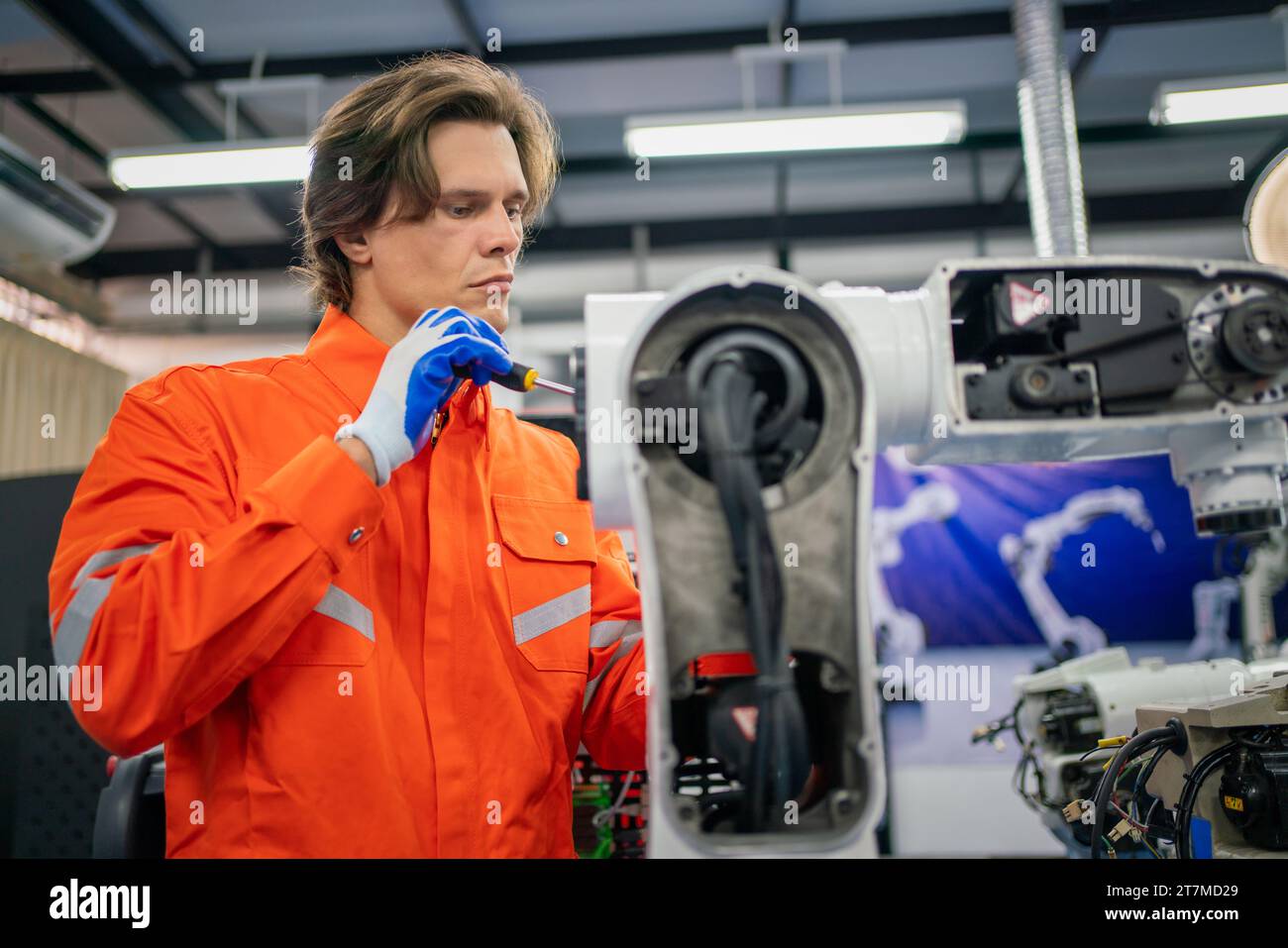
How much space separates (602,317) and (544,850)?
2.33 ft

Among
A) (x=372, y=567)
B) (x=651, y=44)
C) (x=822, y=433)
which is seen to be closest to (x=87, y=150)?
(x=651, y=44)

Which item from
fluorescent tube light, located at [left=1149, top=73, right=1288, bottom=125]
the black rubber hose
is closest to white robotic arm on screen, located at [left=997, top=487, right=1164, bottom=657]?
fluorescent tube light, located at [left=1149, top=73, right=1288, bottom=125]

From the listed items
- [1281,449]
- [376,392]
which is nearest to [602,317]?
[376,392]

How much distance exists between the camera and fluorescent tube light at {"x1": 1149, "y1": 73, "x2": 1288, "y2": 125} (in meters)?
3.56

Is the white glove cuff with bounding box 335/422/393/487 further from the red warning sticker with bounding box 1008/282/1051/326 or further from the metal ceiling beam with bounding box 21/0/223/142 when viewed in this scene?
the metal ceiling beam with bounding box 21/0/223/142

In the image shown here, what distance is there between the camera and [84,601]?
0.93 metres

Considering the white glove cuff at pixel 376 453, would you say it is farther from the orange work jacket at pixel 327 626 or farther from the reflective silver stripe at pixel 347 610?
the reflective silver stripe at pixel 347 610

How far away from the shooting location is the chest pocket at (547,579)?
1189 mm

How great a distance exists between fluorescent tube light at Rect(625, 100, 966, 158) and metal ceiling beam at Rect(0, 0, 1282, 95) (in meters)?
0.66

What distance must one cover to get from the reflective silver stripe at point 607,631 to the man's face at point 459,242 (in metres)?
0.47

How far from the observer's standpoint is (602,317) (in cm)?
88

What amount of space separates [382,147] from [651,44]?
3.54 metres

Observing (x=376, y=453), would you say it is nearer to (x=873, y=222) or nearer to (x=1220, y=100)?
(x=1220, y=100)
